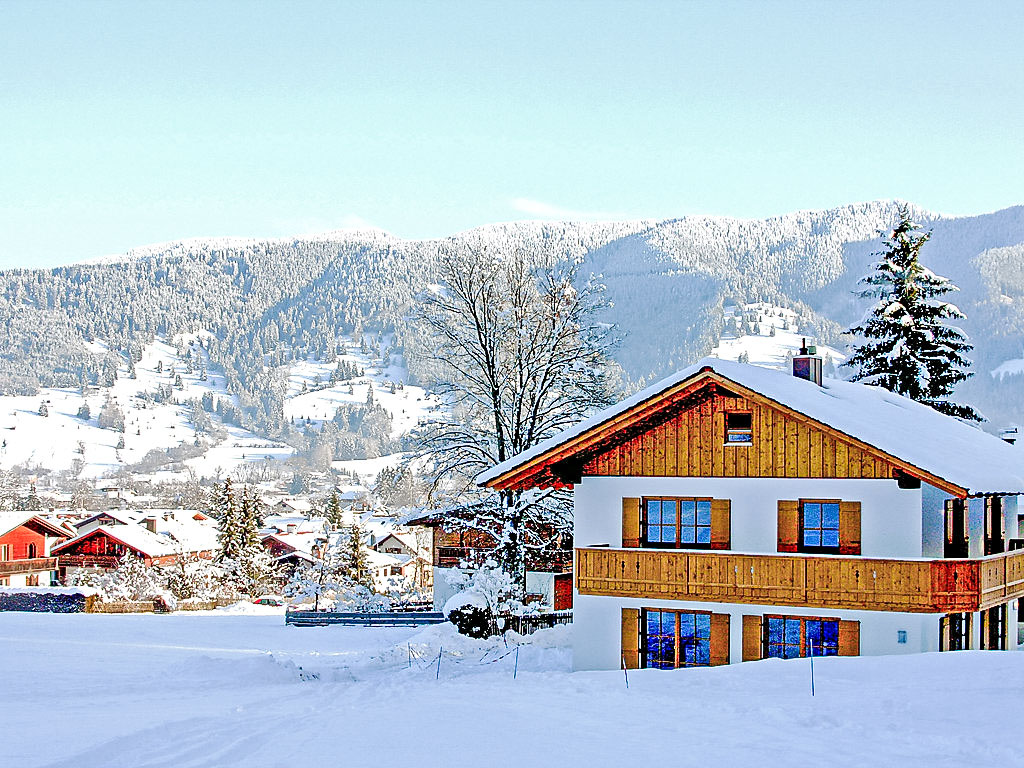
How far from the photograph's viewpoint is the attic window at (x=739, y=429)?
77.6ft

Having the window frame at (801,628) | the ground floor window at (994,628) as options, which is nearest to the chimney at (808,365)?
the ground floor window at (994,628)

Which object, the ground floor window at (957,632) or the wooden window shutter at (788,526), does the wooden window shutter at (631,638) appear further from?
the ground floor window at (957,632)

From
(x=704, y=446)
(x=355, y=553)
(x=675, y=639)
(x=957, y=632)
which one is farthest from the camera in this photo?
(x=355, y=553)

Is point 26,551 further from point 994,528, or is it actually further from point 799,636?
point 994,528

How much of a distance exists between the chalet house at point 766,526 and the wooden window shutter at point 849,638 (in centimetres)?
2

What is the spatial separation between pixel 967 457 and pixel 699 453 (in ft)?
19.3

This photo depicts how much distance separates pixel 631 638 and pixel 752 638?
270 cm

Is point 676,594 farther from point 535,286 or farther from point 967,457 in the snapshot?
point 535,286

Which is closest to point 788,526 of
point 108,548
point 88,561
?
point 88,561

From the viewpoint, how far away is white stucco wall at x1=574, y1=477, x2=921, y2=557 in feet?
72.9

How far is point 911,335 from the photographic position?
128ft

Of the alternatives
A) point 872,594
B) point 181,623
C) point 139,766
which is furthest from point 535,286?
point 139,766

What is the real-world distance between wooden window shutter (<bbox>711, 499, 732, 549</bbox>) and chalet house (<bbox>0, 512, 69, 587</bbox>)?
2555 inches

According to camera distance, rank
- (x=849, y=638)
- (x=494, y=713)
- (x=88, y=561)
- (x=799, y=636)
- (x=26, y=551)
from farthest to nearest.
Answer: (x=88, y=561) < (x=26, y=551) < (x=799, y=636) < (x=849, y=638) < (x=494, y=713)
